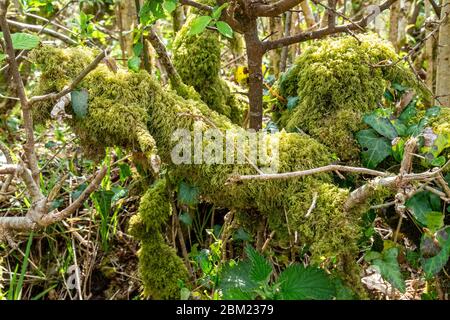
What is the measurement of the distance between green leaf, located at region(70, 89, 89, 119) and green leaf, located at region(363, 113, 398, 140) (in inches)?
42.1

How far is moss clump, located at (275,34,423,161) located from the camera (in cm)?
204

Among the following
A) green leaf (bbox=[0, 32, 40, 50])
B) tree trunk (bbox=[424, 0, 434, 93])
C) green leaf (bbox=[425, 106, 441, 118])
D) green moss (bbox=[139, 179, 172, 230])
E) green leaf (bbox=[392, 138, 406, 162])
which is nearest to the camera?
green leaf (bbox=[0, 32, 40, 50])

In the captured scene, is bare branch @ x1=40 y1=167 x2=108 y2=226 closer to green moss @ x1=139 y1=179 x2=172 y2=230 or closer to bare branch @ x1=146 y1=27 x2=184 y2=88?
green moss @ x1=139 y1=179 x2=172 y2=230

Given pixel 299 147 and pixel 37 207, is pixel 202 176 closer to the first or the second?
pixel 299 147

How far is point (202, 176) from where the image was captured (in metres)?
1.97

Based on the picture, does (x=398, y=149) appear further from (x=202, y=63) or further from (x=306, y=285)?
(x=202, y=63)

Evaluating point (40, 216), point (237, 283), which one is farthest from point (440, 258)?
point (40, 216)

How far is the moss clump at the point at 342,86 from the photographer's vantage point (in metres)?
2.04

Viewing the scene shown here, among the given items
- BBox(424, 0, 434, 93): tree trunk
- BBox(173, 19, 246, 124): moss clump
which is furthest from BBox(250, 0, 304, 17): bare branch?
BBox(424, 0, 434, 93): tree trunk

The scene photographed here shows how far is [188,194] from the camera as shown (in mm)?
2029

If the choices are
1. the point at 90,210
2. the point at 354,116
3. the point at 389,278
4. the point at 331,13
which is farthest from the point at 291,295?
the point at 90,210

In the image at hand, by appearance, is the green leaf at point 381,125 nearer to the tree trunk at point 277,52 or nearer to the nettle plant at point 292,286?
the nettle plant at point 292,286

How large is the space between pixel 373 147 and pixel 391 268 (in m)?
0.50

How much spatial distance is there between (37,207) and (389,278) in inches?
46.5
